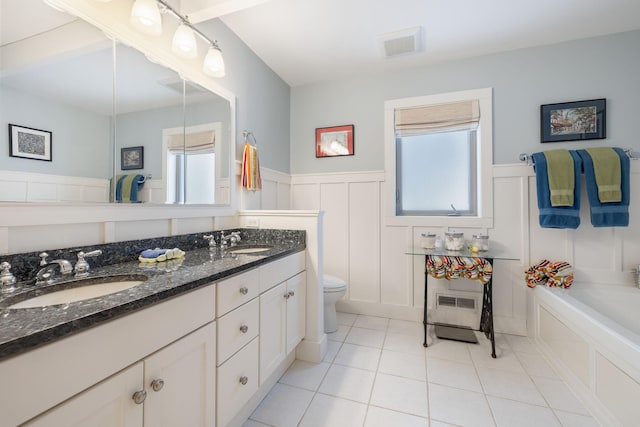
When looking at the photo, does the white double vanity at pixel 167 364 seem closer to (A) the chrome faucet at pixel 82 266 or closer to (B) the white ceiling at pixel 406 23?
(A) the chrome faucet at pixel 82 266

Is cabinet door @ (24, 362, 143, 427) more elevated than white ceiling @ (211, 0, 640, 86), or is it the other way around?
white ceiling @ (211, 0, 640, 86)

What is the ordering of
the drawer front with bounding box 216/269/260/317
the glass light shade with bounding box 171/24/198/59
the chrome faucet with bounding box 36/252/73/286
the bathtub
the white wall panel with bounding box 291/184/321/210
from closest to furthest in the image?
1. the chrome faucet with bounding box 36/252/73/286
2. the drawer front with bounding box 216/269/260/317
3. the bathtub
4. the glass light shade with bounding box 171/24/198/59
5. the white wall panel with bounding box 291/184/321/210

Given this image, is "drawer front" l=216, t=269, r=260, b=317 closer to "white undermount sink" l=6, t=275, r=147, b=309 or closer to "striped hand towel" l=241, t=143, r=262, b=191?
"white undermount sink" l=6, t=275, r=147, b=309

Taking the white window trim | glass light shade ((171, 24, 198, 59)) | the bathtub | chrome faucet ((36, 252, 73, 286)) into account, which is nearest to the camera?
chrome faucet ((36, 252, 73, 286))

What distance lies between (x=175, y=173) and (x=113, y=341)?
3.60 ft

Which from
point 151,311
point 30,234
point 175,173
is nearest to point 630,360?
point 151,311

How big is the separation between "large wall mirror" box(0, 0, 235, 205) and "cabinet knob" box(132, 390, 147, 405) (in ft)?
2.72

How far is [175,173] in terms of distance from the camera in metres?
1.58

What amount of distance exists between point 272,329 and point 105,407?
0.85 m

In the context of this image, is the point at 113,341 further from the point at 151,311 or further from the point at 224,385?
the point at 224,385

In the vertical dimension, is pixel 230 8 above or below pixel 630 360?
above

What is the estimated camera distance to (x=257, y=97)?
7.77ft

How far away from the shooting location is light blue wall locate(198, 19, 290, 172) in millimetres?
2021

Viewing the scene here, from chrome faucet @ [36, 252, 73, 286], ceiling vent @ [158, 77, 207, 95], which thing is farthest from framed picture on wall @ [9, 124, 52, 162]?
ceiling vent @ [158, 77, 207, 95]
